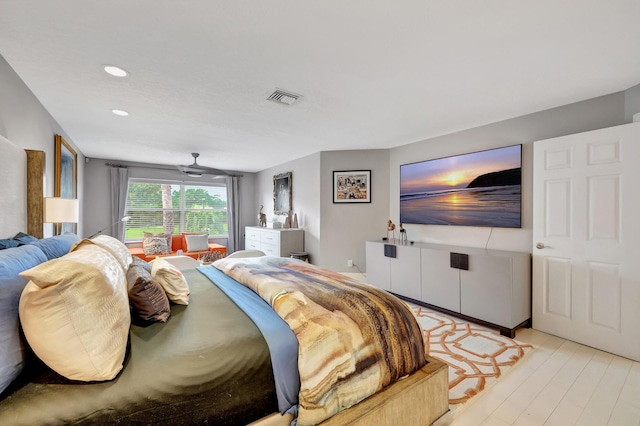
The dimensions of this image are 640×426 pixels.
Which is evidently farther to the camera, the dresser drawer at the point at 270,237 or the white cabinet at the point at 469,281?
the dresser drawer at the point at 270,237

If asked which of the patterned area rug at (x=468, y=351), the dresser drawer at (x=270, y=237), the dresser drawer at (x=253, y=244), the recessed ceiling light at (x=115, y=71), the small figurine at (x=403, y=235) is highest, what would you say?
the recessed ceiling light at (x=115, y=71)

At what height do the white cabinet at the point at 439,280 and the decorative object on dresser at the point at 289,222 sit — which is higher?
the decorative object on dresser at the point at 289,222

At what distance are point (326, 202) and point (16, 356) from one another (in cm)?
410

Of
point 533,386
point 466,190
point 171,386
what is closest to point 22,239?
point 171,386

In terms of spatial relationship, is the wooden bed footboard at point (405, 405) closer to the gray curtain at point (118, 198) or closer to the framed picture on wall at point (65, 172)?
the framed picture on wall at point (65, 172)

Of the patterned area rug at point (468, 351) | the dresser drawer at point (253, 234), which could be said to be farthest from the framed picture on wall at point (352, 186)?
the patterned area rug at point (468, 351)

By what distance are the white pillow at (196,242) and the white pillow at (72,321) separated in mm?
5013

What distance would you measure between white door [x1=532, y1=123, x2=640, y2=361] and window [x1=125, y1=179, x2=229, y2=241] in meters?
6.32

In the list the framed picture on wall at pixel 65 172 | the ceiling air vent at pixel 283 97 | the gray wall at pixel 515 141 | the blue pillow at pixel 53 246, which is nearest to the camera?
the blue pillow at pixel 53 246

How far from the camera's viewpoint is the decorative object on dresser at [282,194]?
5.69 meters

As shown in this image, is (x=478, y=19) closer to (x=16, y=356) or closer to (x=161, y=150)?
(x=16, y=356)

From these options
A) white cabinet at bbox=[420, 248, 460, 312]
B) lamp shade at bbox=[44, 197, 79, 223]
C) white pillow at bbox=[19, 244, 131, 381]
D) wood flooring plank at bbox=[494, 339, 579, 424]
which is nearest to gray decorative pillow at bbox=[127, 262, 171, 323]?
white pillow at bbox=[19, 244, 131, 381]

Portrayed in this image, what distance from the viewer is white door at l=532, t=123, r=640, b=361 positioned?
2.29 m

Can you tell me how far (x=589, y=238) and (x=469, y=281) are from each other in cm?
109
